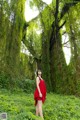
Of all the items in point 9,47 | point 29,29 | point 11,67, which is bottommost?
point 11,67

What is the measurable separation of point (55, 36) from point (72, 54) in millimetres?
1933

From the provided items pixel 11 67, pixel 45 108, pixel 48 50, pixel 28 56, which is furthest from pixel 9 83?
pixel 45 108

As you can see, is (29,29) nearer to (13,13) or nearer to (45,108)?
(13,13)

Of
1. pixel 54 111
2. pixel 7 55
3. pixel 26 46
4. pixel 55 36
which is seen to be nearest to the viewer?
pixel 54 111

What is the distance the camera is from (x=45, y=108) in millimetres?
10039

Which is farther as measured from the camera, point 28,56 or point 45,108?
point 28,56

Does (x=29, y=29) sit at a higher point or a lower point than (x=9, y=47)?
higher

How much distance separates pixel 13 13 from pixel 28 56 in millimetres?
5071

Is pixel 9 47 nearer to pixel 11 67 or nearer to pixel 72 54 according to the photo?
pixel 11 67

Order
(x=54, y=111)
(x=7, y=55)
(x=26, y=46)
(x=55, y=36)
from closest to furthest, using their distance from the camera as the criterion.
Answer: (x=54, y=111) < (x=7, y=55) < (x=55, y=36) < (x=26, y=46)

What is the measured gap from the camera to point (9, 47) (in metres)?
16.5

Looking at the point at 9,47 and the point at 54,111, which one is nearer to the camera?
the point at 54,111

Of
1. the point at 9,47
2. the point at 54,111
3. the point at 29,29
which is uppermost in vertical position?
the point at 29,29

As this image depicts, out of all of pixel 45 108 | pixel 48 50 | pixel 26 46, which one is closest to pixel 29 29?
pixel 26 46
